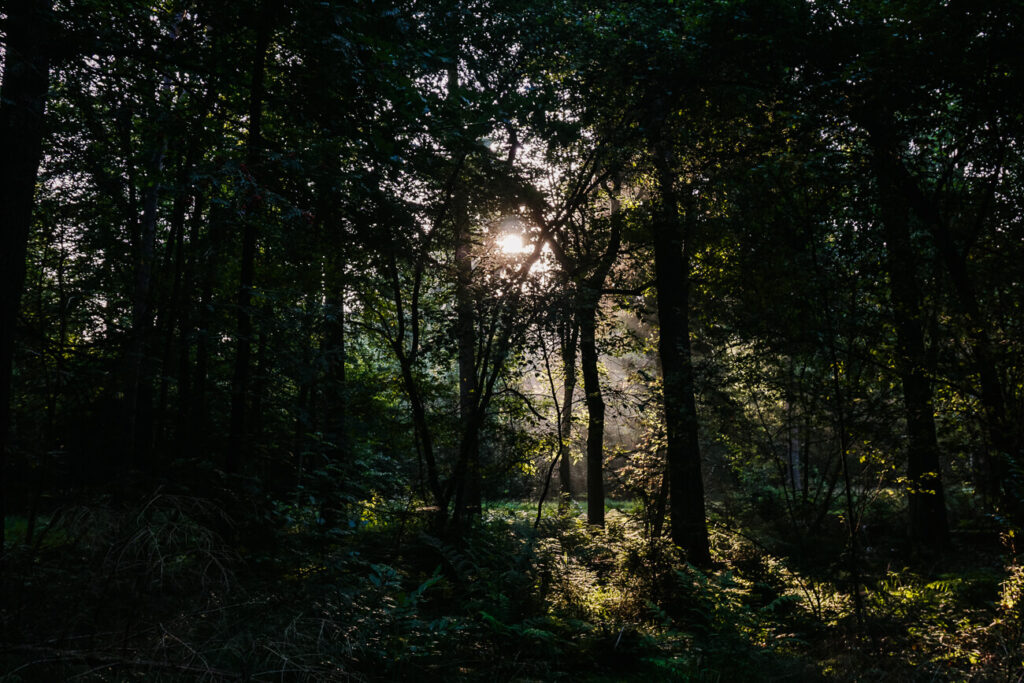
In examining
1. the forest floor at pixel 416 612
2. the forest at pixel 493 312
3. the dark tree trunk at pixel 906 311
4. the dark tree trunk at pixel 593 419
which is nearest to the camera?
the forest floor at pixel 416 612

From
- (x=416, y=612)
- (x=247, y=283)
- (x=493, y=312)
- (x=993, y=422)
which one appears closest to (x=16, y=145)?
(x=247, y=283)

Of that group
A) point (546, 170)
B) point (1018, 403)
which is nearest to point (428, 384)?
point (546, 170)

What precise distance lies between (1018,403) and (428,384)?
7.64 meters

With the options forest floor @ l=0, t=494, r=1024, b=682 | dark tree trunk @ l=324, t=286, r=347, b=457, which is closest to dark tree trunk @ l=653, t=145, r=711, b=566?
forest floor @ l=0, t=494, r=1024, b=682

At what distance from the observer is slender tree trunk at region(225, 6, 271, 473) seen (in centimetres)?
554

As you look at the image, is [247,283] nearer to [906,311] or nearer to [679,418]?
[679,418]

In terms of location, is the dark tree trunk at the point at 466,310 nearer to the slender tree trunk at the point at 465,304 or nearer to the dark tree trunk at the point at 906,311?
the slender tree trunk at the point at 465,304

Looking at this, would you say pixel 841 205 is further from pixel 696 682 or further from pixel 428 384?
pixel 428 384

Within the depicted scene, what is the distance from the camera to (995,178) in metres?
5.64

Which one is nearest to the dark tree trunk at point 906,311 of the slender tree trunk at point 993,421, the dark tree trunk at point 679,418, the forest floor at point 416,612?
the slender tree trunk at point 993,421

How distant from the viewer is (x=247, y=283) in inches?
229

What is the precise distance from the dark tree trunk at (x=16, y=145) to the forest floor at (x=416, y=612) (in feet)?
5.47

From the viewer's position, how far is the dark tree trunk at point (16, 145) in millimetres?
4336

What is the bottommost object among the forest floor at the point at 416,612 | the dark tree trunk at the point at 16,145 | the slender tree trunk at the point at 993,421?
the forest floor at the point at 416,612
